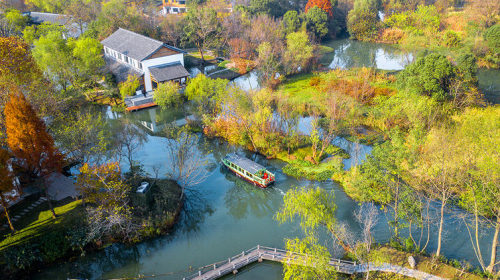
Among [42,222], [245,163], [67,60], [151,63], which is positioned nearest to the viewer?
[42,222]

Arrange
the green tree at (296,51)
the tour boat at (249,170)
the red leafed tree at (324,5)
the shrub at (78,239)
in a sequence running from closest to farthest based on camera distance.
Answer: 1. the shrub at (78,239)
2. the tour boat at (249,170)
3. the green tree at (296,51)
4. the red leafed tree at (324,5)

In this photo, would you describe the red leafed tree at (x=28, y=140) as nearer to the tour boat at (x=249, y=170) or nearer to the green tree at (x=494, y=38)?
the tour boat at (x=249, y=170)

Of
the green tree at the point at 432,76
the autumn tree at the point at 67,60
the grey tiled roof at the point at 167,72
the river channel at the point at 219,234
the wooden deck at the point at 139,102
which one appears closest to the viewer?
the river channel at the point at 219,234

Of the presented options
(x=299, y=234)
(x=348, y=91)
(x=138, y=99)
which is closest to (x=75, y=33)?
(x=138, y=99)

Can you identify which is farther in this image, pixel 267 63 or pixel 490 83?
pixel 490 83

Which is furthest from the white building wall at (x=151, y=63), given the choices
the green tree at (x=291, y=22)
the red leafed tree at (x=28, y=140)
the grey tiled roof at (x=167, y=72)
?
the red leafed tree at (x=28, y=140)

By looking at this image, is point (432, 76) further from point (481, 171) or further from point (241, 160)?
point (241, 160)

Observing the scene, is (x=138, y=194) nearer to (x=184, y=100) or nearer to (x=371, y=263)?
(x=371, y=263)

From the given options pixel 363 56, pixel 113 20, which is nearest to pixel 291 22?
pixel 363 56
